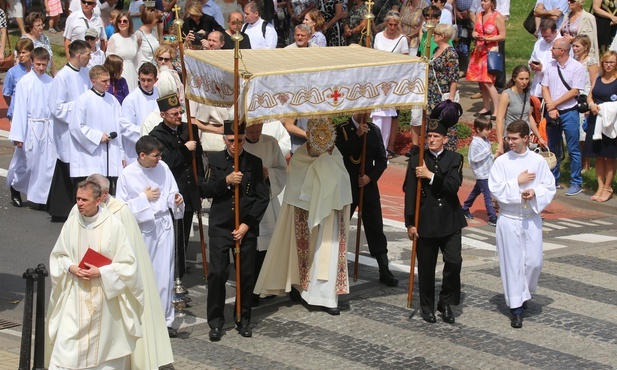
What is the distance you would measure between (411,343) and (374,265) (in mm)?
2601

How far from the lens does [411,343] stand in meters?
9.81

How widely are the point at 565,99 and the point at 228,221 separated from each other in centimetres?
753

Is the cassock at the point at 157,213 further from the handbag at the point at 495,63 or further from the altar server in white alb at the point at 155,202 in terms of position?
the handbag at the point at 495,63

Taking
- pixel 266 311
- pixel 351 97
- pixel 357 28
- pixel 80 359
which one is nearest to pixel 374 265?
pixel 266 311

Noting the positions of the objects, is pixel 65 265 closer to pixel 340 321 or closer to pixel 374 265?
pixel 340 321

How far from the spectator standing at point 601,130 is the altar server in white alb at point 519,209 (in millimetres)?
5588

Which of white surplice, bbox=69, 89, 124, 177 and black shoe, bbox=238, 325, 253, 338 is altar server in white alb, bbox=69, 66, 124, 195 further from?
black shoe, bbox=238, 325, 253, 338

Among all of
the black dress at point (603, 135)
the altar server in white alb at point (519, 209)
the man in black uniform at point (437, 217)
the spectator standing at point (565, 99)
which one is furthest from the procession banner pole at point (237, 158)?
the black dress at point (603, 135)

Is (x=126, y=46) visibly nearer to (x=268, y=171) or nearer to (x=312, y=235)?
(x=268, y=171)

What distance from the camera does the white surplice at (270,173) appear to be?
10836mm

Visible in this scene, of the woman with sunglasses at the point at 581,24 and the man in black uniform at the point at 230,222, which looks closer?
the man in black uniform at the point at 230,222

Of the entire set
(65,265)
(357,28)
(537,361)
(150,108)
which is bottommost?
(537,361)

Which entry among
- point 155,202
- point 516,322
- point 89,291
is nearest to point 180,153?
point 155,202

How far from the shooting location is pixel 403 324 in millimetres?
10336
